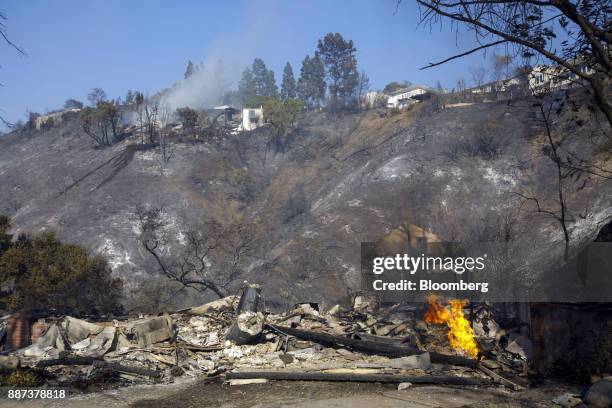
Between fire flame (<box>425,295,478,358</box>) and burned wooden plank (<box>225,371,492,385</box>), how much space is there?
7.24 feet

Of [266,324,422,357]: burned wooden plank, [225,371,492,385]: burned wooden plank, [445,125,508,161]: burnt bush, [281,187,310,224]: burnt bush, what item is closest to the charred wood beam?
[266,324,422,357]: burned wooden plank

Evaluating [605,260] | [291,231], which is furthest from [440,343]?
[291,231]

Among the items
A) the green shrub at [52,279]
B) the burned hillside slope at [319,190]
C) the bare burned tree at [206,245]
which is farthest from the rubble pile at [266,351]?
the bare burned tree at [206,245]

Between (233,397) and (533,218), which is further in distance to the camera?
(533,218)

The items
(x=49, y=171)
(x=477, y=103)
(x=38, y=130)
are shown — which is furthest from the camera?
(x=38, y=130)

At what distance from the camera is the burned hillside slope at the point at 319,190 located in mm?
29641

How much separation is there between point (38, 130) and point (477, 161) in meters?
56.6

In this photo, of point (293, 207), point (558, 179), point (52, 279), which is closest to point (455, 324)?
point (52, 279)

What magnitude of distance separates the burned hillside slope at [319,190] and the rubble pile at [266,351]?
9475mm

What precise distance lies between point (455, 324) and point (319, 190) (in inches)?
1234

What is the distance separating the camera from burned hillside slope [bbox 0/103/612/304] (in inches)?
1167

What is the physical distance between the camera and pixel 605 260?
10750 mm

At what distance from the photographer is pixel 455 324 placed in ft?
42.0

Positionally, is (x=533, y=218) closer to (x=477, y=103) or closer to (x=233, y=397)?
(x=477, y=103)
